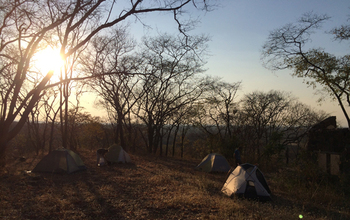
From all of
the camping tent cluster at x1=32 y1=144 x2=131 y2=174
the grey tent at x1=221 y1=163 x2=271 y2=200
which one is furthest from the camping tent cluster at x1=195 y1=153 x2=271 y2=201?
the camping tent cluster at x1=32 y1=144 x2=131 y2=174

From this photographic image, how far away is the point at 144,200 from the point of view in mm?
7742

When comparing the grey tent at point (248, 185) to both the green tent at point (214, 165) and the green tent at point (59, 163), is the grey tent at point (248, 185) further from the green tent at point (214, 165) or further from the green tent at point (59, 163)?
the green tent at point (59, 163)

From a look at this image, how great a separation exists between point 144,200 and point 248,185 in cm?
369

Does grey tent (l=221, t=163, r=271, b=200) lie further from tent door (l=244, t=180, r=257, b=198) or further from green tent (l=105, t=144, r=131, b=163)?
green tent (l=105, t=144, r=131, b=163)

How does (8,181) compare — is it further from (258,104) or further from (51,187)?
(258,104)

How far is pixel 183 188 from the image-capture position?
9141 millimetres

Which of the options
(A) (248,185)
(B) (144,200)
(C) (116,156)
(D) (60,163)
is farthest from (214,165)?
(D) (60,163)

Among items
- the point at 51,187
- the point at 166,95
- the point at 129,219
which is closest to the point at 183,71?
the point at 166,95

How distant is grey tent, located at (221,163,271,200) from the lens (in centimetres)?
848

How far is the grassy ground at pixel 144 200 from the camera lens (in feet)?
21.0

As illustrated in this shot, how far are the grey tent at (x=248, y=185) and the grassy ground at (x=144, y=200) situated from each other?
1.28 ft

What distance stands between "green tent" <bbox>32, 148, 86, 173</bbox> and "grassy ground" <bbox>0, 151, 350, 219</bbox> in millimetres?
502

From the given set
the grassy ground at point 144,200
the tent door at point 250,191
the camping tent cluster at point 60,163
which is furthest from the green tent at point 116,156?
the tent door at point 250,191

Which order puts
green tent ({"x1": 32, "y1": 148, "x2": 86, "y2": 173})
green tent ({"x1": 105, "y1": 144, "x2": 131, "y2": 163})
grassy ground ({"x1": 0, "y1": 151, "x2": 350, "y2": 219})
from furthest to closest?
1. green tent ({"x1": 105, "y1": 144, "x2": 131, "y2": 163})
2. green tent ({"x1": 32, "y1": 148, "x2": 86, "y2": 173})
3. grassy ground ({"x1": 0, "y1": 151, "x2": 350, "y2": 219})
